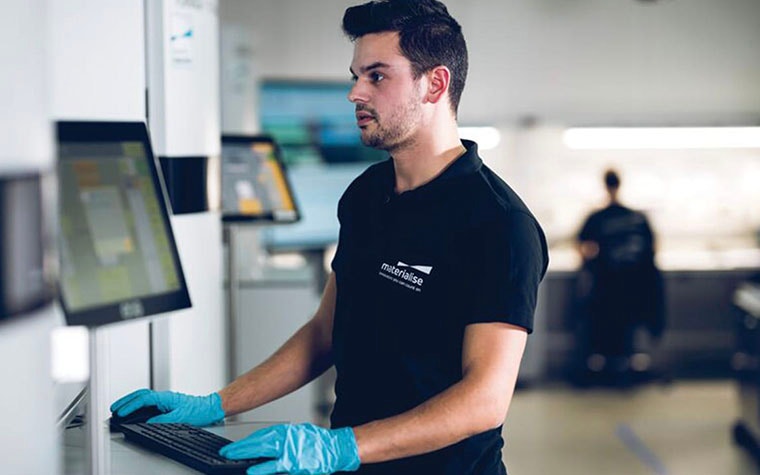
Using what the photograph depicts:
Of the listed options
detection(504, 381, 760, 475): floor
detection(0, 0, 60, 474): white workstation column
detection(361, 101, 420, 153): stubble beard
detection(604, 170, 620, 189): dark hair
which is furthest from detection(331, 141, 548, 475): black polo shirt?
detection(604, 170, 620, 189): dark hair

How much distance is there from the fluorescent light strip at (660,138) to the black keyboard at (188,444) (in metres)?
6.61

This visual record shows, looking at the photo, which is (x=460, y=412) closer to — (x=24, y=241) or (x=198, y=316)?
(x=24, y=241)

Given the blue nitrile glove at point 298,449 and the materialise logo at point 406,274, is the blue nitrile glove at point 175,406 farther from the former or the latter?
the materialise logo at point 406,274

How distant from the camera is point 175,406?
7.38ft

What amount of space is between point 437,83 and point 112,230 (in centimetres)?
92

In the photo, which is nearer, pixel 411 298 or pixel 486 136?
pixel 411 298

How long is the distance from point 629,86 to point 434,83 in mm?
6392

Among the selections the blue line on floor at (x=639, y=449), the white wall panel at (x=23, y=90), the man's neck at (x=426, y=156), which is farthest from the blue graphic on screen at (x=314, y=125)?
the white wall panel at (x=23, y=90)

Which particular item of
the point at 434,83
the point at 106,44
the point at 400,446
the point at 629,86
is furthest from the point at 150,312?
the point at 629,86

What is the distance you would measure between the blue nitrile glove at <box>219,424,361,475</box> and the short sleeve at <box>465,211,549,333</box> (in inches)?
13.8

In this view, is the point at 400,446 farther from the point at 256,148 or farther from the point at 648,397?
the point at 648,397

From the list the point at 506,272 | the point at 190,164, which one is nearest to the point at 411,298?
the point at 506,272

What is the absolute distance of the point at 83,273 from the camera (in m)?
1.55

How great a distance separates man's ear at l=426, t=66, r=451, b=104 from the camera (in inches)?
91.6
